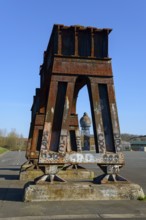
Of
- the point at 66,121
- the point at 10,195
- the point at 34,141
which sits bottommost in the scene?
the point at 10,195

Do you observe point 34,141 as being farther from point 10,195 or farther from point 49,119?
point 49,119

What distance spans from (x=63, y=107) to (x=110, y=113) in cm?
139

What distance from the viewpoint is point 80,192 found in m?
8.38

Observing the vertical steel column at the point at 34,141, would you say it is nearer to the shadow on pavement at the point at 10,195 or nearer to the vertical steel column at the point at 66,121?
the shadow on pavement at the point at 10,195

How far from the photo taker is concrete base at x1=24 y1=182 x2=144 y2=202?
26.9 ft

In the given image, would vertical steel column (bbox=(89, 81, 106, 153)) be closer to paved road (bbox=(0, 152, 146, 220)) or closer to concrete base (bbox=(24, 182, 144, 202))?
concrete base (bbox=(24, 182, 144, 202))

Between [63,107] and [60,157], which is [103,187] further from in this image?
[63,107]

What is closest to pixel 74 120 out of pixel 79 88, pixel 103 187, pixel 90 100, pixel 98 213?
pixel 79 88

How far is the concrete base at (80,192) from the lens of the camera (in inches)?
323

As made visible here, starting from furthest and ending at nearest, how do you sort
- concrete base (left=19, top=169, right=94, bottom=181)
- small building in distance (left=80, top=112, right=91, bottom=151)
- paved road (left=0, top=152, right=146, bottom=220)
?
small building in distance (left=80, top=112, right=91, bottom=151)
concrete base (left=19, top=169, right=94, bottom=181)
paved road (left=0, top=152, right=146, bottom=220)

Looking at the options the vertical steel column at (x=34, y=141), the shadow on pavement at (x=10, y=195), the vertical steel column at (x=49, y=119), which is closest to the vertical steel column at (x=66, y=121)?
the vertical steel column at (x=49, y=119)

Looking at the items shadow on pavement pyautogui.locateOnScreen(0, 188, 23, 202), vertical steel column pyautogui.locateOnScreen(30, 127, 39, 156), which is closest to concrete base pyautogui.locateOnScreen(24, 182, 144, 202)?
shadow on pavement pyautogui.locateOnScreen(0, 188, 23, 202)

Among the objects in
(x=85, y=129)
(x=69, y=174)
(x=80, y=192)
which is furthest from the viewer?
(x=85, y=129)

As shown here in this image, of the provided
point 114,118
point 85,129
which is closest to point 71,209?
point 114,118
